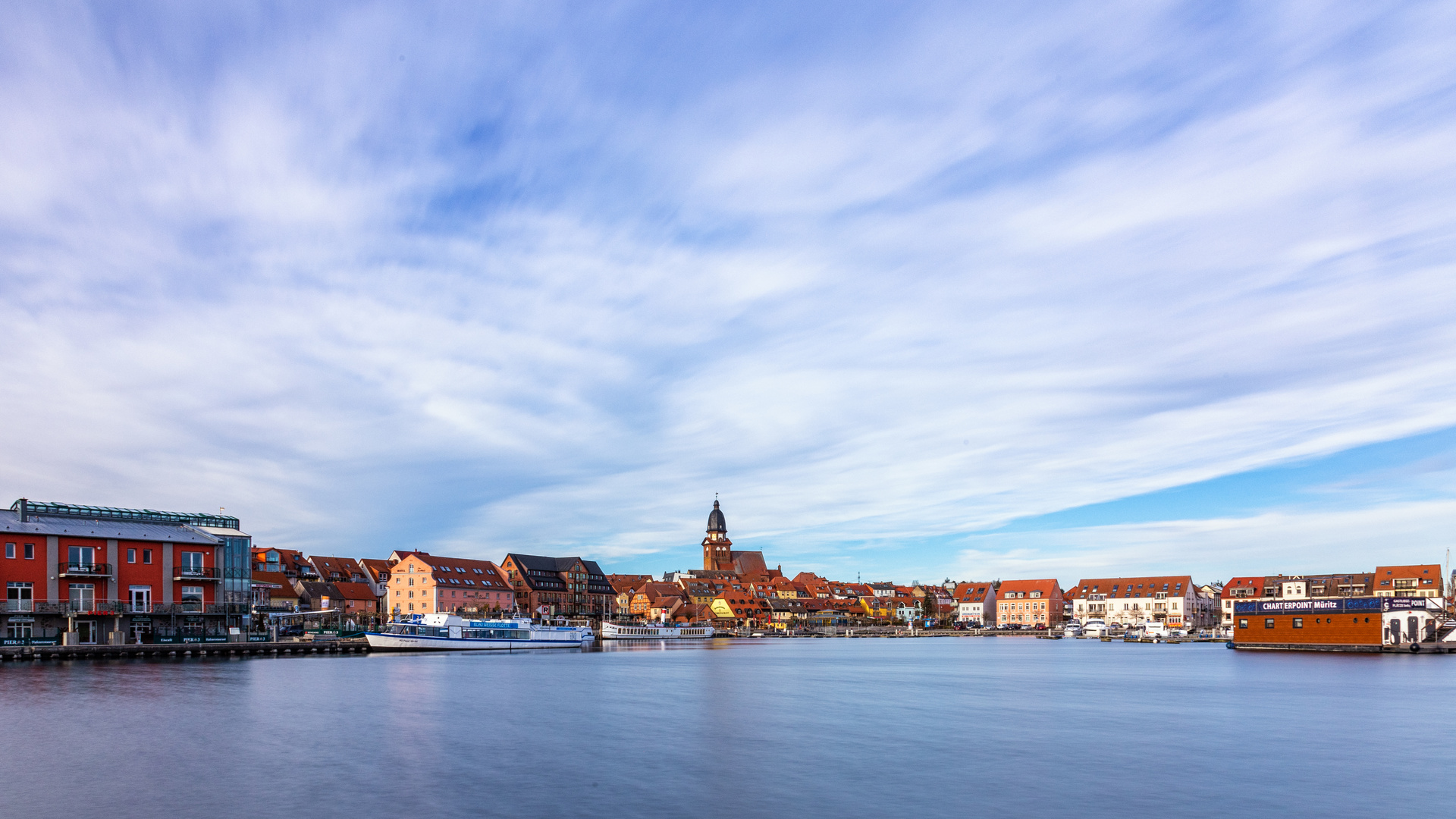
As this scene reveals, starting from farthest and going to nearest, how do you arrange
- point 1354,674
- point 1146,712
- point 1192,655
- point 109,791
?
1. point 1192,655
2. point 1354,674
3. point 1146,712
4. point 109,791

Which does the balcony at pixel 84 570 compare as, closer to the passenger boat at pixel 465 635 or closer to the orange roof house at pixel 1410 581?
the passenger boat at pixel 465 635

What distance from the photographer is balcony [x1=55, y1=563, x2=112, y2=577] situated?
66750 mm

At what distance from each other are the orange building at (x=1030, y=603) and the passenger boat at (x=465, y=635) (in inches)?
3913

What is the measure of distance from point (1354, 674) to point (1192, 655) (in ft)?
116

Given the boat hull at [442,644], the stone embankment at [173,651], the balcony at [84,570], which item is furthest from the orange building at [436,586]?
the balcony at [84,570]

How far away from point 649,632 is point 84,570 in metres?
87.9

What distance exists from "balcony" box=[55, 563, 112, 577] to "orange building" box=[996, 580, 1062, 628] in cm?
15134

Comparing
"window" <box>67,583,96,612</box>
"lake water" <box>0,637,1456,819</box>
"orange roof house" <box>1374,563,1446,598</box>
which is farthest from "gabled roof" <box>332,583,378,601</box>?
"orange roof house" <box>1374,563,1446,598</box>

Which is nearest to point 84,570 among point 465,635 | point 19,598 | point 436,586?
point 19,598

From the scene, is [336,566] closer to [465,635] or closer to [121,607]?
[465,635]

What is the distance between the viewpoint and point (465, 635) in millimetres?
101312

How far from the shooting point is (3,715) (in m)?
34.8

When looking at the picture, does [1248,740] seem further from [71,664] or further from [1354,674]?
[71,664]

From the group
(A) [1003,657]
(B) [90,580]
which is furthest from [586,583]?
(B) [90,580]
